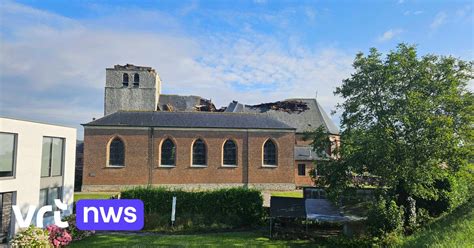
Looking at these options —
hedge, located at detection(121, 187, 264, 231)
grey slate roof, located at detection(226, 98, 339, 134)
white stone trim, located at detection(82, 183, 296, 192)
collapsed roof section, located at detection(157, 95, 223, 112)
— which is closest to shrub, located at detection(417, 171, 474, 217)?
hedge, located at detection(121, 187, 264, 231)

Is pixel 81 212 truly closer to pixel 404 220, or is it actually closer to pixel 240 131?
pixel 404 220

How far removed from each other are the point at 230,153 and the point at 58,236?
65.3 feet

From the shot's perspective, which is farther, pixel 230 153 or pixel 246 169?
pixel 230 153

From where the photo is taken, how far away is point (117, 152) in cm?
3092

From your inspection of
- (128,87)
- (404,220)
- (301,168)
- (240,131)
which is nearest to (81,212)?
(404,220)

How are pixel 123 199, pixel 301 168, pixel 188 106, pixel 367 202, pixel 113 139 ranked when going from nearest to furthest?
1. pixel 367 202
2. pixel 123 199
3. pixel 113 139
4. pixel 301 168
5. pixel 188 106

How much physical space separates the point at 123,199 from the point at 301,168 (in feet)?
68.3

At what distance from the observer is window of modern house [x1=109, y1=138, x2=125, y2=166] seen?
3084 centimetres

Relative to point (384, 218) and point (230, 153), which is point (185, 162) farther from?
point (384, 218)

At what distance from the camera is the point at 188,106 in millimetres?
47531

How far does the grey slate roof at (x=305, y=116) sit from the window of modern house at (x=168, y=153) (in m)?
12.0

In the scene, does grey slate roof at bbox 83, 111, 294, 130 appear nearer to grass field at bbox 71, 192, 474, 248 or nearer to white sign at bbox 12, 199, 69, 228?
white sign at bbox 12, 199, 69, 228

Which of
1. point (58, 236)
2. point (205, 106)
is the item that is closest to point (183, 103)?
point (205, 106)

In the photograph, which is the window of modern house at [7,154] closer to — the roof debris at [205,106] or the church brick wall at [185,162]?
the church brick wall at [185,162]
